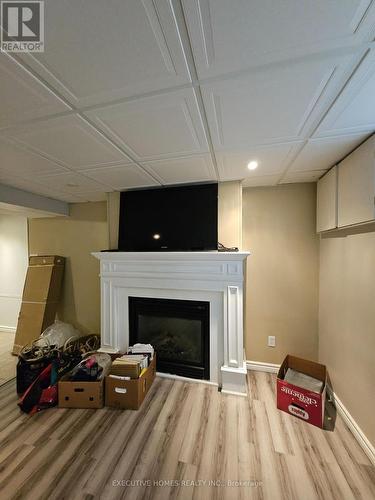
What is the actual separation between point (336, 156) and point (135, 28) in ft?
5.96

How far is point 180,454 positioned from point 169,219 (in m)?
2.14

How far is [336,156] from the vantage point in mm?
1834

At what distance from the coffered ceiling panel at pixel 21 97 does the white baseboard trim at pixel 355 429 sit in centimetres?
304

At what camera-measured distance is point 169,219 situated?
102 inches

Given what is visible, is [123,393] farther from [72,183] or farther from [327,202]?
A: [327,202]

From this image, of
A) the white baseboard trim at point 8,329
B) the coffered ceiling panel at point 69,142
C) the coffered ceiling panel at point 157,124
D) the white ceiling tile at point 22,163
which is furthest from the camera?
the white baseboard trim at point 8,329

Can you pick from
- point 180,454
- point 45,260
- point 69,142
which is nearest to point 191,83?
point 69,142

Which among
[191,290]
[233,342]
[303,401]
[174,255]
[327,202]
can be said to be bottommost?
[303,401]

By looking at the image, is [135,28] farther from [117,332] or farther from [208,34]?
[117,332]

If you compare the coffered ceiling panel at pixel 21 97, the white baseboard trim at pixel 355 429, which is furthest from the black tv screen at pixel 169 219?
the white baseboard trim at pixel 355 429

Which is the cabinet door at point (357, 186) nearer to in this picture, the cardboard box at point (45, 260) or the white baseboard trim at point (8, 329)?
the cardboard box at point (45, 260)

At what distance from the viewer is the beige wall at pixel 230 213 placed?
248 cm

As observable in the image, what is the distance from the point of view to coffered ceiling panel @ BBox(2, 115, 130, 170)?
4.34 ft

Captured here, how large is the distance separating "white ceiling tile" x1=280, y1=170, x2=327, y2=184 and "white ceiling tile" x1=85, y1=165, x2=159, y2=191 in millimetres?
1468
